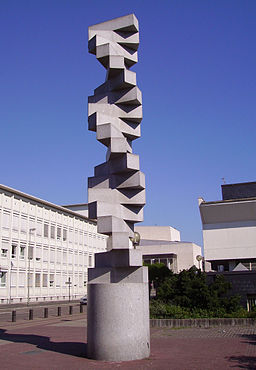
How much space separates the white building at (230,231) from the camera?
40906mm

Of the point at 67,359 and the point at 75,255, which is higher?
the point at 75,255

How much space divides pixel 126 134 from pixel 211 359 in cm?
650

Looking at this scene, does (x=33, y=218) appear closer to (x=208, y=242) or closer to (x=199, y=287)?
(x=208, y=242)

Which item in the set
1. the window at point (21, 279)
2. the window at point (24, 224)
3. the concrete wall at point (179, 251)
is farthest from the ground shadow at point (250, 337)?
the concrete wall at point (179, 251)

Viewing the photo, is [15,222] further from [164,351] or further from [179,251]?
[179,251]

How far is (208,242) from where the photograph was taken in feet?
140

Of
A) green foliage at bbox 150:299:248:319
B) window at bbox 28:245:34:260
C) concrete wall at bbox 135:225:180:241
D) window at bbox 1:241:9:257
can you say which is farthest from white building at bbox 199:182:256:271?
concrete wall at bbox 135:225:180:241

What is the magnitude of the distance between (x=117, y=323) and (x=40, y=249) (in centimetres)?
4723

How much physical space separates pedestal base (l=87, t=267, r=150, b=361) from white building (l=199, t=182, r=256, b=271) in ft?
104

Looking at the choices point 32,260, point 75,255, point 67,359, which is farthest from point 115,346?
point 75,255

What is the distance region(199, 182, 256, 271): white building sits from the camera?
1610 inches

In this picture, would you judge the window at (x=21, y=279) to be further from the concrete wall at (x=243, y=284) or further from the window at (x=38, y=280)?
the concrete wall at (x=243, y=284)

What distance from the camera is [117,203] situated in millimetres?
11695

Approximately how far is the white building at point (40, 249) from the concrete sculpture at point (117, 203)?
1477 inches
